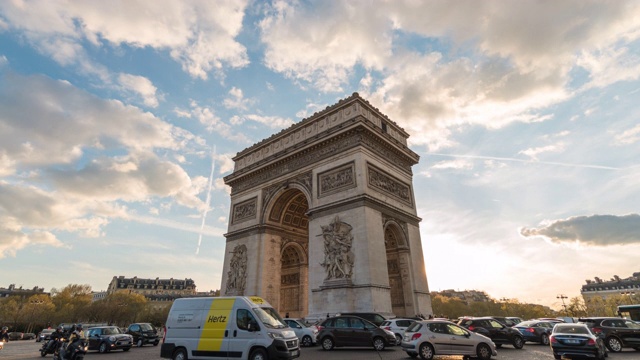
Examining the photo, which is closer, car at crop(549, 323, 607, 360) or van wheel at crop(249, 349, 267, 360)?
van wheel at crop(249, 349, 267, 360)

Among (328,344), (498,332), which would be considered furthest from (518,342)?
(328,344)

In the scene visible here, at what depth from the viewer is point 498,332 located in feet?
47.0

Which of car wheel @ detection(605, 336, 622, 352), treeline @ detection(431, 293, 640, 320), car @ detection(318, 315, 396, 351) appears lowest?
car wheel @ detection(605, 336, 622, 352)

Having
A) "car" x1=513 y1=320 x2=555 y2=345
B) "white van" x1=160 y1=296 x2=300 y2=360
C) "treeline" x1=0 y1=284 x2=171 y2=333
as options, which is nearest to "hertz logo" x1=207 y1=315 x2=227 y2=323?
"white van" x1=160 y1=296 x2=300 y2=360

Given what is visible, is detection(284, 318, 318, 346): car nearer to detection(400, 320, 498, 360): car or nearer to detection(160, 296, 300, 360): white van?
detection(400, 320, 498, 360): car

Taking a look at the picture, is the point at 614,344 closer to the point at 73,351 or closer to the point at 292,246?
the point at 73,351

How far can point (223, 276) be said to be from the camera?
2797 cm

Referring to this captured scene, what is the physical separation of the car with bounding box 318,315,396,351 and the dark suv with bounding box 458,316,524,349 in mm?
4045

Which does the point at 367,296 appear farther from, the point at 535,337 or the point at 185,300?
the point at 185,300

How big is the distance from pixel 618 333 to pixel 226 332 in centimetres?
1547

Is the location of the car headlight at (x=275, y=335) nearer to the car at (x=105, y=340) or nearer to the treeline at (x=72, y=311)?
the car at (x=105, y=340)

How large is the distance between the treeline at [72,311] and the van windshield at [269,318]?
208 feet

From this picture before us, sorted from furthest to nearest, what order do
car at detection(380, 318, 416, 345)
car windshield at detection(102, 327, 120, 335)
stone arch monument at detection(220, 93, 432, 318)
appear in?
stone arch monument at detection(220, 93, 432, 318), car windshield at detection(102, 327, 120, 335), car at detection(380, 318, 416, 345)

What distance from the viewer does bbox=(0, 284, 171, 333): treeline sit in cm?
5812
